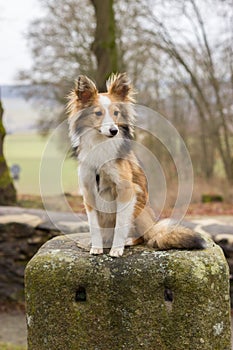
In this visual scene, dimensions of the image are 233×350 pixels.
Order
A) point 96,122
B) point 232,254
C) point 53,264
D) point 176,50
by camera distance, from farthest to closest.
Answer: point 176,50
point 232,254
point 53,264
point 96,122

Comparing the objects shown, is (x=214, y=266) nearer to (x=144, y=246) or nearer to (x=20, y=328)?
(x=144, y=246)

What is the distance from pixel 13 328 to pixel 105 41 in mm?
7255

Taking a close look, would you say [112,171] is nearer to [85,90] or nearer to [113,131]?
[113,131]

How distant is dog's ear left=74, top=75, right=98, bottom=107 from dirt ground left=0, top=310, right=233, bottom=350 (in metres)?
4.31

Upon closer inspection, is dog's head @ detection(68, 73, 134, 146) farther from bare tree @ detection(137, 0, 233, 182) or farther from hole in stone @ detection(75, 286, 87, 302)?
bare tree @ detection(137, 0, 233, 182)

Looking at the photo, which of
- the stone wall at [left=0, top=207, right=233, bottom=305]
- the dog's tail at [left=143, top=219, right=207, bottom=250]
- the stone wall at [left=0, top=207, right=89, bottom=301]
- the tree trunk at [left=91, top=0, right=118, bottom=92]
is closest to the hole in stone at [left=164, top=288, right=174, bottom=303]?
the dog's tail at [left=143, top=219, right=207, bottom=250]

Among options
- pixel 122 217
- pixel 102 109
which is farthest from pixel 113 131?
pixel 122 217

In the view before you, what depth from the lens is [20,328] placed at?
24.3ft

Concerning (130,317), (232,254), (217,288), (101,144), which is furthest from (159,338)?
(232,254)

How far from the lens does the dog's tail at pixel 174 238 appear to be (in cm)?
366

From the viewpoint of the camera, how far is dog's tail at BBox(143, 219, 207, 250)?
3656mm

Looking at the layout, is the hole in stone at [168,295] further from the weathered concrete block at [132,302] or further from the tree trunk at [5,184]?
the tree trunk at [5,184]

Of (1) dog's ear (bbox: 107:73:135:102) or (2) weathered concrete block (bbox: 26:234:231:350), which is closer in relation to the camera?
(2) weathered concrete block (bbox: 26:234:231:350)

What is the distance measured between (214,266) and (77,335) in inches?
41.9
